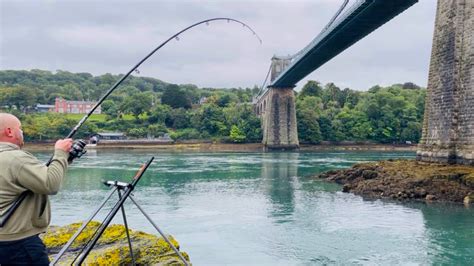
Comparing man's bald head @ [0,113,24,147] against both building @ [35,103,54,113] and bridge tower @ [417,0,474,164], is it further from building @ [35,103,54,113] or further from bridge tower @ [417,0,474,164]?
building @ [35,103,54,113]

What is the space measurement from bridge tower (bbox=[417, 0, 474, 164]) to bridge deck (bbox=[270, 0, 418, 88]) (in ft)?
22.2

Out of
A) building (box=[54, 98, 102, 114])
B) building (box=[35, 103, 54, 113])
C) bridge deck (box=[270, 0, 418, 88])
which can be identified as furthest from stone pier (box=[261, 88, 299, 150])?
building (box=[35, 103, 54, 113])

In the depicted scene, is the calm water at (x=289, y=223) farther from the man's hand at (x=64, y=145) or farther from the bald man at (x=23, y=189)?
the man's hand at (x=64, y=145)

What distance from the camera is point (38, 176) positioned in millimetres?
2545

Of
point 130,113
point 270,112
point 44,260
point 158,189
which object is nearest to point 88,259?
point 44,260

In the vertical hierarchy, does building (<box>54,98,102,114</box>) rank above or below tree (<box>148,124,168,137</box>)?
above

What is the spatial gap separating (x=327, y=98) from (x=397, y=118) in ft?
64.2

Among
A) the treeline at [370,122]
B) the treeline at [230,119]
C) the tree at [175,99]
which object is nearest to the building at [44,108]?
the treeline at [230,119]

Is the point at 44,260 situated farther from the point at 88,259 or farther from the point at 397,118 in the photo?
the point at 397,118

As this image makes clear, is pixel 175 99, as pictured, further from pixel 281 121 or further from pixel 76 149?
pixel 76 149

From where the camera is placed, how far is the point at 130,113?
6494cm

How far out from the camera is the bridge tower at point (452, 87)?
622 inches

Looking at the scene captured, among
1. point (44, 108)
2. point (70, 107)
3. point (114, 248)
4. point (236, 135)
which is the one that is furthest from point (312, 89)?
point (114, 248)

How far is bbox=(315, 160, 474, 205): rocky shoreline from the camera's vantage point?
1459 cm
